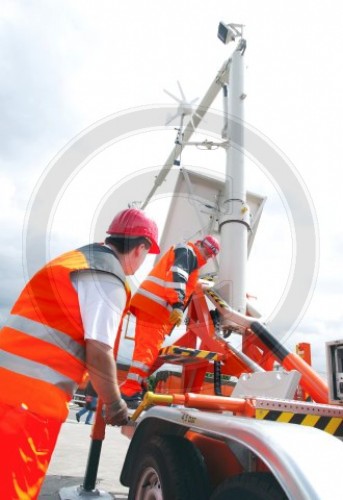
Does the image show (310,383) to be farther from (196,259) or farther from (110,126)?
(110,126)

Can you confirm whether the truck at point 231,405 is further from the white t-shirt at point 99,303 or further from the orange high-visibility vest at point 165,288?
the white t-shirt at point 99,303

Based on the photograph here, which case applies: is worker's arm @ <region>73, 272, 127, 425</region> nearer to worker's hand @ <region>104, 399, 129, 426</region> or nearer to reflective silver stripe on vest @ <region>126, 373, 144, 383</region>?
worker's hand @ <region>104, 399, 129, 426</region>

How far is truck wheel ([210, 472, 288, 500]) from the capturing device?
141cm

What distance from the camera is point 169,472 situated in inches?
81.9

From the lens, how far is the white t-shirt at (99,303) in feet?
5.06

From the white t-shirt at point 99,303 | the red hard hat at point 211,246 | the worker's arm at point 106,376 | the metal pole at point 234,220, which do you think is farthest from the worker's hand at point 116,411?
the red hard hat at point 211,246

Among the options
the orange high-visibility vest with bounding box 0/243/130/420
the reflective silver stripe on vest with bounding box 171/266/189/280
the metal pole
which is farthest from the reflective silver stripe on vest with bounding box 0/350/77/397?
the metal pole

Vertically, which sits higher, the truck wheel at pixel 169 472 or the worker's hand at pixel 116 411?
the worker's hand at pixel 116 411

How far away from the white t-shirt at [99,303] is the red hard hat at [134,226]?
373mm

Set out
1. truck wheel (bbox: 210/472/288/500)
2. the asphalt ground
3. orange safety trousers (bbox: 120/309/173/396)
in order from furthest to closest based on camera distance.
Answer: orange safety trousers (bbox: 120/309/173/396) → the asphalt ground → truck wheel (bbox: 210/472/288/500)

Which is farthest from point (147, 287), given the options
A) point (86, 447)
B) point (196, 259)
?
point (86, 447)

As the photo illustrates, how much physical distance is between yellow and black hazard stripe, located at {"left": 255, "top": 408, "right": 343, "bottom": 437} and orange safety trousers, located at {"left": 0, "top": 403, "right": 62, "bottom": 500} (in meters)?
0.99

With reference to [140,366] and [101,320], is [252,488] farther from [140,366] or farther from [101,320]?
[140,366]

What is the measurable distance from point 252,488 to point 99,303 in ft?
2.94
